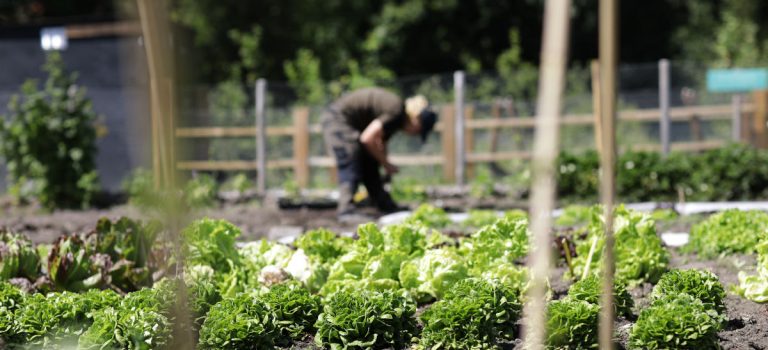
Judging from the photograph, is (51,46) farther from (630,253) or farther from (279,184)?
(630,253)

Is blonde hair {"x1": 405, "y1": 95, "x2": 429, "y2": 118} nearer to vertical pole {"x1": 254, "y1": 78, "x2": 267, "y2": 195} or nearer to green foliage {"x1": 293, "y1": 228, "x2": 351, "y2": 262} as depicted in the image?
green foliage {"x1": 293, "y1": 228, "x2": 351, "y2": 262}

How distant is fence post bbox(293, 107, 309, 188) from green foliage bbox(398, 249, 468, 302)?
1048cm

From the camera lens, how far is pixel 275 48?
2642cm

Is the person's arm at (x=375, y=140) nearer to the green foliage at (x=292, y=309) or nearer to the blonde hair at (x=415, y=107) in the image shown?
the blonde hair at (x=415, y=107)

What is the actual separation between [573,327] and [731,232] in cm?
227

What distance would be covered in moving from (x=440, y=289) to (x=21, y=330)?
5.92 feet

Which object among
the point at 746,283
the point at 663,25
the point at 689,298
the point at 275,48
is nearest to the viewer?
the point at 689,298

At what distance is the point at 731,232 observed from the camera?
5.42 m

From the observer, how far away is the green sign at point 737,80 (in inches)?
595

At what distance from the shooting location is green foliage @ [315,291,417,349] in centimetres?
372

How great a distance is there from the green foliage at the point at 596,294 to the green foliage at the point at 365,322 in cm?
67

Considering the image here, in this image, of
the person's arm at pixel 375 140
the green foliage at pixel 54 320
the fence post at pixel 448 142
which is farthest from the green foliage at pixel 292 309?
the fence post at pixel 448 142

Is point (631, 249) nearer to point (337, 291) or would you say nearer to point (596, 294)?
point (596, 294)

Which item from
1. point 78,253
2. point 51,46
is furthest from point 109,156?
point 78,253
